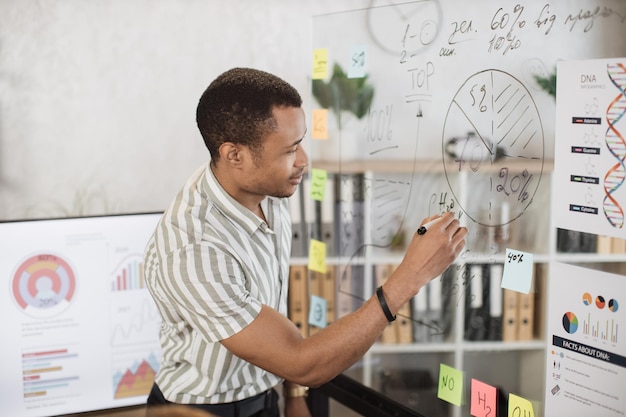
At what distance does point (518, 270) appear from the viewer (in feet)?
5.06

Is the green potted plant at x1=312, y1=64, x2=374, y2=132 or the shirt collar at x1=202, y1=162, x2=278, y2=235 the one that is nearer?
the shirt collar at x1=202, y1=162, x2=278, y2=235

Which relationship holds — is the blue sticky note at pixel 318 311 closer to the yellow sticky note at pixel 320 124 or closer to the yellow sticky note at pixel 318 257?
the yellow sticky note at pixel 318 257

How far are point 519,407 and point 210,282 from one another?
0.74 metres

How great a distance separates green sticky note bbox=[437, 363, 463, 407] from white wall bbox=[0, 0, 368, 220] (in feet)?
4.64

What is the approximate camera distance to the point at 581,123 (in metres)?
1.39

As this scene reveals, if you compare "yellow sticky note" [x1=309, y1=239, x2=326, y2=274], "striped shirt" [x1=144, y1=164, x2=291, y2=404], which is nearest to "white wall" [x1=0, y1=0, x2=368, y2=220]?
"yellow sticky note" [x1=309, y1=239, x2=326, y2=274]

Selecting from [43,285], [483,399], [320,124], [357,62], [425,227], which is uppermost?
[357,62]

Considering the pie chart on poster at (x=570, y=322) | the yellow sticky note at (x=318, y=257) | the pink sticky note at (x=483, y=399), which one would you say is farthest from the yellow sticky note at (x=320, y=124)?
the pie chart on poster at (x=570, y=322)

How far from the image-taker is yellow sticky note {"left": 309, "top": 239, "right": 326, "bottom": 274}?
223 centimetres

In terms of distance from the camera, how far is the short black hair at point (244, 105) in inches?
64.8

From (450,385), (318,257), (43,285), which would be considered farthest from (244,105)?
(43,285)

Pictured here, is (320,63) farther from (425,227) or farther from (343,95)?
(425,227)

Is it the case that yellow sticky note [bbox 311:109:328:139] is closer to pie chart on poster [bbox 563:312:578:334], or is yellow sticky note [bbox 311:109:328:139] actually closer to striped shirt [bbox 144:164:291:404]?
striped shirt [bbox 144:164:291:404]

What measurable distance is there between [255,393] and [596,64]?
43.2 inches
